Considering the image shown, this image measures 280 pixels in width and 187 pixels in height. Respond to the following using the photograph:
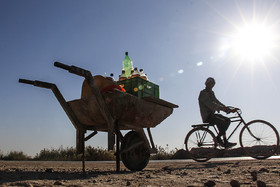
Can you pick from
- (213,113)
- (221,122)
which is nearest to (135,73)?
(213,113)

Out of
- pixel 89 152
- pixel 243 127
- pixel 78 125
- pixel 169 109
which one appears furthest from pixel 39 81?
pixel 89 152

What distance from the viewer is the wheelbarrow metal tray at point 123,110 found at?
12.5 ft

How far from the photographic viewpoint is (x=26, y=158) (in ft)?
39.2

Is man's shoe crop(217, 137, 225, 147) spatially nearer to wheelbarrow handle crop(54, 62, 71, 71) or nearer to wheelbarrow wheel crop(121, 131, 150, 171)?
wheelbarrow wheel crop(121, 131, 150, 171)

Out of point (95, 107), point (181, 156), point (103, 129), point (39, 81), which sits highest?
point (39, 81)

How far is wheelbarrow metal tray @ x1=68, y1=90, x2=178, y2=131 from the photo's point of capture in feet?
12.5

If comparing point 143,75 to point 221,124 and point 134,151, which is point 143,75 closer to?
point 134,151

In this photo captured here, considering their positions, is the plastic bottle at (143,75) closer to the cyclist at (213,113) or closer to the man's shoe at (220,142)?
the cyclist at (213,113)

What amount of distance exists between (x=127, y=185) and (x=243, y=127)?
4520 mm

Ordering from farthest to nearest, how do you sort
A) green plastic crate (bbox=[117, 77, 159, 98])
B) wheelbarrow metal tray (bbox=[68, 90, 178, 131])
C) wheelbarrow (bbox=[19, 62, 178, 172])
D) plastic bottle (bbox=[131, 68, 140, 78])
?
plastic bottle (bbox=[131, 68, 140, 78]) < green plastic crate (bbox=[117, 77, 159, 98]) < wheelbarrow metal tray (bbox=[68, 90, 178, 131]) < wheelbarrow (bbox=[19, 62, 178, 172])

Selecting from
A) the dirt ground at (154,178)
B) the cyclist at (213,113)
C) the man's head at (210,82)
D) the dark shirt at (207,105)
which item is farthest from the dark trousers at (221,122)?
the dirt ground at (154,178)

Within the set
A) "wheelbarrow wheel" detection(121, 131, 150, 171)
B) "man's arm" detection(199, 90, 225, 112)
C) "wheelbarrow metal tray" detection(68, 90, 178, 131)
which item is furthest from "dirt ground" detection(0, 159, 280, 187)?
"man's arm" detection(199, 90, 225, 112)

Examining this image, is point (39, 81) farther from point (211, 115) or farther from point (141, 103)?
point (211, 115)

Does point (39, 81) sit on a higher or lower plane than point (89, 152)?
higher
